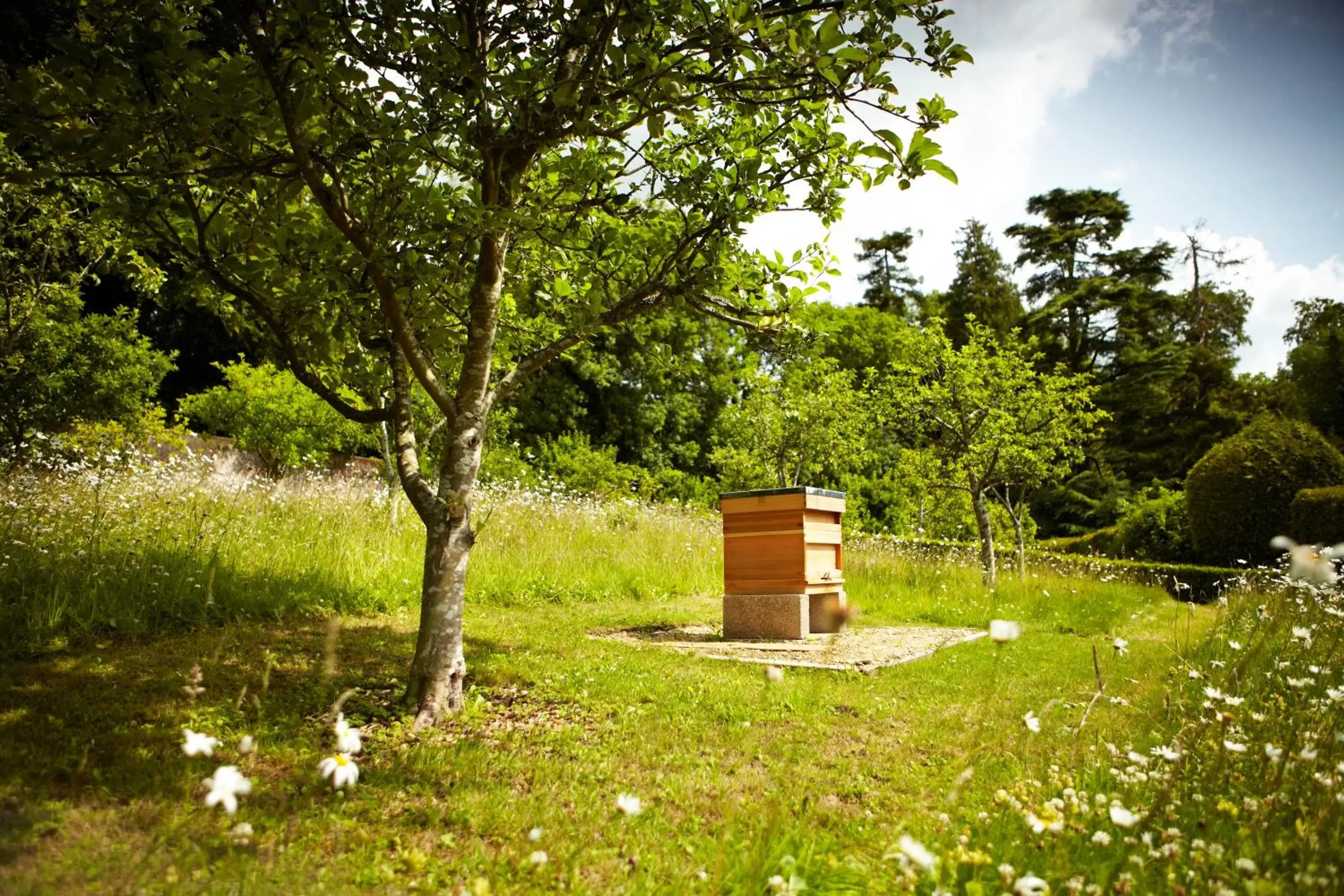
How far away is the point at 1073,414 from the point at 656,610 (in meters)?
9.27

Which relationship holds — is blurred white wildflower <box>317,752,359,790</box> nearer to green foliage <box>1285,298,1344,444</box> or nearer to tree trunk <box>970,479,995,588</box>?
tree trunk <box>970,479,995,588</box>

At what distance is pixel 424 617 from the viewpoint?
4.12 metres

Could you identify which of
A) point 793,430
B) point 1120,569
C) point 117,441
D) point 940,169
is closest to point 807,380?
point 793,430

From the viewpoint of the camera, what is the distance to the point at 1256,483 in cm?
1548

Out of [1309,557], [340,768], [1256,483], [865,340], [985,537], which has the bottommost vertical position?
[985,537]

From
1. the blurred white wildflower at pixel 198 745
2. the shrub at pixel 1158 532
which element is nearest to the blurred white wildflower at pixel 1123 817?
the blurred white wildflower at pixel 198 745

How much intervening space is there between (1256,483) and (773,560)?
523 inches

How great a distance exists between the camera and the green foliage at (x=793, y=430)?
18000mm

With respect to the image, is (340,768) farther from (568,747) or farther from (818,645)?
(818,645)

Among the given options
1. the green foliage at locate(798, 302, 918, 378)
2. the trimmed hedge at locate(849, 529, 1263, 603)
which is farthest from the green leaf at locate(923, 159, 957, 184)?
the green foliage at locate(798, 302, 918, 378)

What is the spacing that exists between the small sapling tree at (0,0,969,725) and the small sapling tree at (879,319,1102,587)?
32.3 ft

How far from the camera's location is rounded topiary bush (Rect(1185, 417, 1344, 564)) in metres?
15.1

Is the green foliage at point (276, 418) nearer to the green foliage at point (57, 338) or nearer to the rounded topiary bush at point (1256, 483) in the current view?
the green foliage at point (57, 338)

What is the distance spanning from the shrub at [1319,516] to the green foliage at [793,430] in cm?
831
